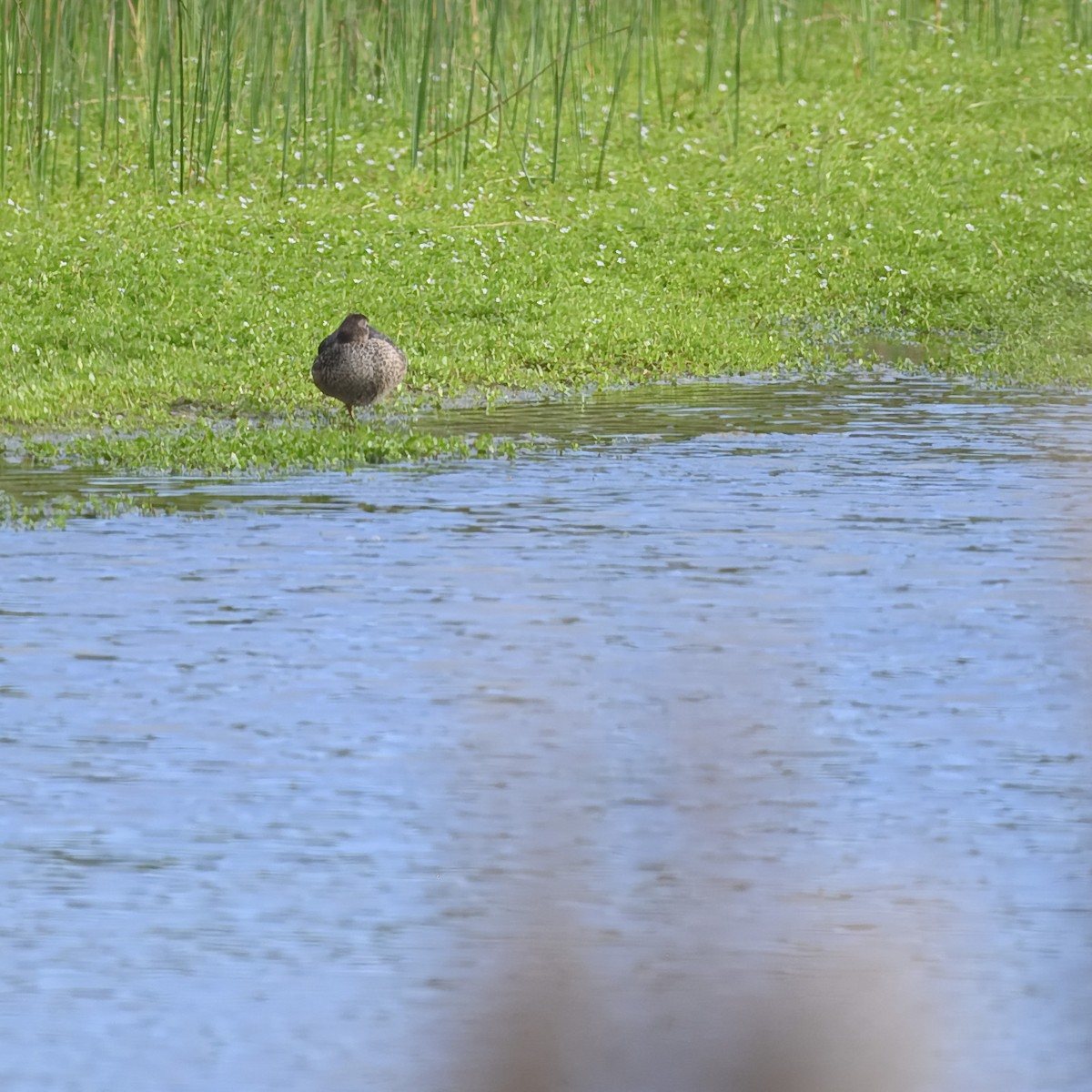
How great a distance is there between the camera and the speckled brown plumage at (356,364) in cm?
1638

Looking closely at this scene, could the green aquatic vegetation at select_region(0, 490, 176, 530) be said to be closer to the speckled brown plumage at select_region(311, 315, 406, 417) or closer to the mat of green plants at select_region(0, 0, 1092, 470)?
the mat of green plants at select_region(0, 0, 1092, 470)

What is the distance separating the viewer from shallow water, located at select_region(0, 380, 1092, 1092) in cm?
436

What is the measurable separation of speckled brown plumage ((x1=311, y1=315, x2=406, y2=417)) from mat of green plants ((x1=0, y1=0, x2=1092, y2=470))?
0.46 meters

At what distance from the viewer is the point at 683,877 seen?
6.56 metres

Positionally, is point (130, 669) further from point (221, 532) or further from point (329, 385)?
point (329, 385)

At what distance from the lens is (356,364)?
1639 centimetres

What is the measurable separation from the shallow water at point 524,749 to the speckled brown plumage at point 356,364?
185 centimetres

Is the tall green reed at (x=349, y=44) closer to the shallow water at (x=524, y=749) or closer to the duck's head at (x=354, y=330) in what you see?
the shallow water at (x=524, y=749)

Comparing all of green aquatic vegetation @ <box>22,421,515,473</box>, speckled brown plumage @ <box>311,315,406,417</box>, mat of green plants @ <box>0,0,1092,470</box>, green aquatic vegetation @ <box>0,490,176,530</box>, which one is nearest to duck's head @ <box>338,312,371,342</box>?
speckled brown plumage @ <box>311,315,406,417</box>

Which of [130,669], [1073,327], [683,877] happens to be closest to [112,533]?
[130,669]

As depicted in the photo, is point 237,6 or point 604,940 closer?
point 237,6

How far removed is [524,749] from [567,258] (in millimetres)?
22498

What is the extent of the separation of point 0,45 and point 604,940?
273 centimetres

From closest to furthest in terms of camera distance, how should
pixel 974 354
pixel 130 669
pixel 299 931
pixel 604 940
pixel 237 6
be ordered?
pixel 237 6
pixel 604 940
pixel 299 931
pixel 130 669
pixel 974 354
